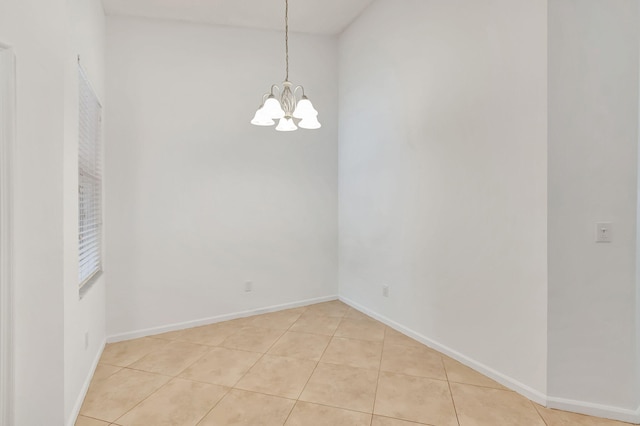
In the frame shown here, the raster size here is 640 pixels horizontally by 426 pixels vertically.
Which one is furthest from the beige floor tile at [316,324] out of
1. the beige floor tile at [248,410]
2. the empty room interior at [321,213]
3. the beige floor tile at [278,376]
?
the beige floor tile at [248,410]

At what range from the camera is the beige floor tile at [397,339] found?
9.99 ft

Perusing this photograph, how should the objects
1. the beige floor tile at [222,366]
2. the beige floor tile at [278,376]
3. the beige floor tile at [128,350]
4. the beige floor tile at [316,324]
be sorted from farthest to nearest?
the beige floor tile at [316,324], the beige floor tile at [128,350], the beige floor tile at [222,366], the beige floor tile at [278,376]

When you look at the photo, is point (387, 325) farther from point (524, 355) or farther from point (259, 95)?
point (259, 95)

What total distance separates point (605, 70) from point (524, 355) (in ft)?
5.91

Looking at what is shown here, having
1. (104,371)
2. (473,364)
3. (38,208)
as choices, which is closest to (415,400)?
(473,364)

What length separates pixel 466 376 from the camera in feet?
8.02

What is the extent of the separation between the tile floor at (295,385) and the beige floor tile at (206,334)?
0.07 ft

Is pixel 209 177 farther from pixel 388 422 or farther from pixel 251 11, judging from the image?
pixel 388 422

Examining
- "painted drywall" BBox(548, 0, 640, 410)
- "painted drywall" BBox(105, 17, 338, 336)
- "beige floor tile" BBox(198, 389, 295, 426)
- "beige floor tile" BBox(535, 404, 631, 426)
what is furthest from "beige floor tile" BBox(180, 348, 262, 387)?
"painted drywall" BBox(548, 0, 640, 410)

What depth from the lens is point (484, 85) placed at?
7.97ft

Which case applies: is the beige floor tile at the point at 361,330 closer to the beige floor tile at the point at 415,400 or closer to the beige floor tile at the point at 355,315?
the beige floor tile at the point at 355,315

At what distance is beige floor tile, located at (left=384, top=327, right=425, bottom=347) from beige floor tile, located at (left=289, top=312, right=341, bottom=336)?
53cm

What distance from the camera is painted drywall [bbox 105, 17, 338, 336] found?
3.25 metres

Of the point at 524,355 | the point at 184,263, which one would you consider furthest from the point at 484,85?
the point at 184,263
